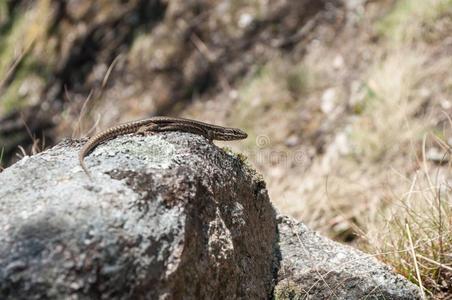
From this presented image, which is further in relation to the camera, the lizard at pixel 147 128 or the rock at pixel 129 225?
the lizard at pixel 147 128

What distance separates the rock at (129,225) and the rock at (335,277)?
209 mm

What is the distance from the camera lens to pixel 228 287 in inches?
92.4

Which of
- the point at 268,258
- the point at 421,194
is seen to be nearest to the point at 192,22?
the point at 421,194

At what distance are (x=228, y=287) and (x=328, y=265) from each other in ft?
2.23

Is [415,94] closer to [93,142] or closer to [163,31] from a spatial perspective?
[163,31]

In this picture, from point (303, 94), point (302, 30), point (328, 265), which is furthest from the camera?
point (302, 30)

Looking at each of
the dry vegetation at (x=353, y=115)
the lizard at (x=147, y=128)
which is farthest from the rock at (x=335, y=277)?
the dry vegetation at (x=353, y=115)

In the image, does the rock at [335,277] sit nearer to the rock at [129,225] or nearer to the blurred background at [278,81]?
the rock at [129,225]

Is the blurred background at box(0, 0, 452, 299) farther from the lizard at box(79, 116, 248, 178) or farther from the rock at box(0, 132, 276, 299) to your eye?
the rock at box(0, 132, 276, 299)

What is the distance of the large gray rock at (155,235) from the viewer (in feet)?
5.87

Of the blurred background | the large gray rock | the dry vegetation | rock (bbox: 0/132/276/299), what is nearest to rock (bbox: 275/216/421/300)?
the large gray rock

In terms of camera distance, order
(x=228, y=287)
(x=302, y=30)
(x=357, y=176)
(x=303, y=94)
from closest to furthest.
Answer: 1. (x=228, y=287)
2. (x=357, y=176)
3. (x=303, y=94)
4. (x=302, y=30)

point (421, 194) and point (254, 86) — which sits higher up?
point (254, 86)

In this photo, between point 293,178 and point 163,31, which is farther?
point 163,31
